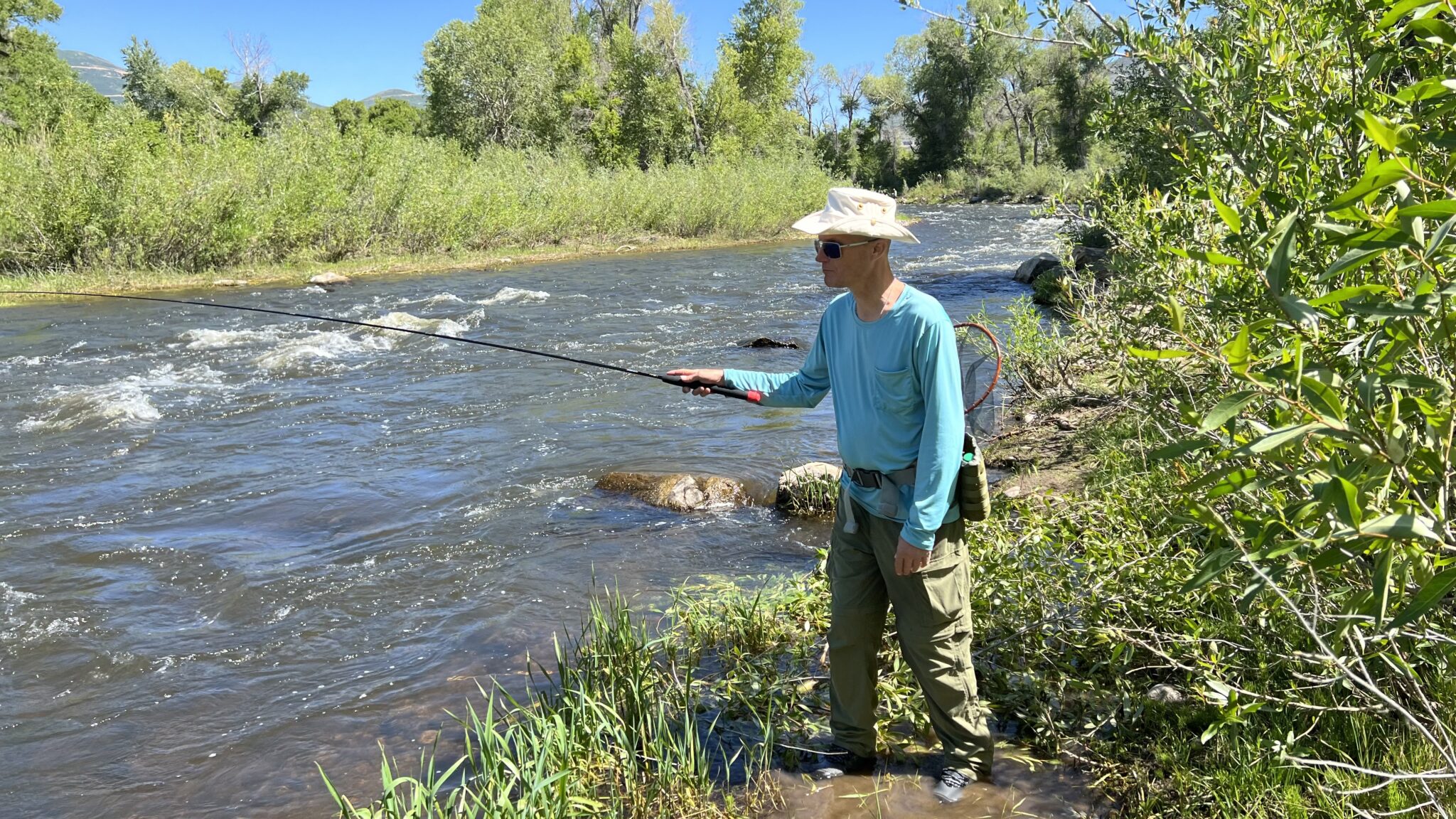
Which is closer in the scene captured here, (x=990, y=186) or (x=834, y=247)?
(x=834, y=247)

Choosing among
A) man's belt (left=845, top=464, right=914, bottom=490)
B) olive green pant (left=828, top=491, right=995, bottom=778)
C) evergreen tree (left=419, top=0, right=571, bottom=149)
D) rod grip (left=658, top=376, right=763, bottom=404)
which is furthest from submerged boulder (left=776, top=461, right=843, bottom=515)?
evergreen tree (left=419, top=0, right=571, bottom=149)

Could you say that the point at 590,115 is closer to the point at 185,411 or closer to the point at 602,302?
the point at 602,302

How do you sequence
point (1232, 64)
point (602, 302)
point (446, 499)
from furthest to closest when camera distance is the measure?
point (602, 302) → point (446, 499) → point (1232, 64)

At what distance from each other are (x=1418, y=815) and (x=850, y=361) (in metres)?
2.12

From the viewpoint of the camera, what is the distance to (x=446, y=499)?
858 cm

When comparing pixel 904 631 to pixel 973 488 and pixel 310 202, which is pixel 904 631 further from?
pixel 310 202

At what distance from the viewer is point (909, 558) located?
3.36 metres

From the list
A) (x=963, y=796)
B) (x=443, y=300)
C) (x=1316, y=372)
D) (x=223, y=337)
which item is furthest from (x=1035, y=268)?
(x=1316, y=372)

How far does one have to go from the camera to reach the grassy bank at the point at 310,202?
2166 cm

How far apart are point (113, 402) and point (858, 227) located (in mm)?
11249

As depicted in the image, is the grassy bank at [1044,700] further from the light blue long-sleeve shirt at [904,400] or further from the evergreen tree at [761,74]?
the evergreen tree at [761,74]

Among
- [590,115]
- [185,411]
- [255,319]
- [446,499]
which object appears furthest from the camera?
[590,115]

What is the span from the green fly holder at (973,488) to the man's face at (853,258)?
0.69m

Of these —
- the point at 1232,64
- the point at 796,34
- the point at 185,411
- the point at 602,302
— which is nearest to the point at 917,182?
the point at 796,34
